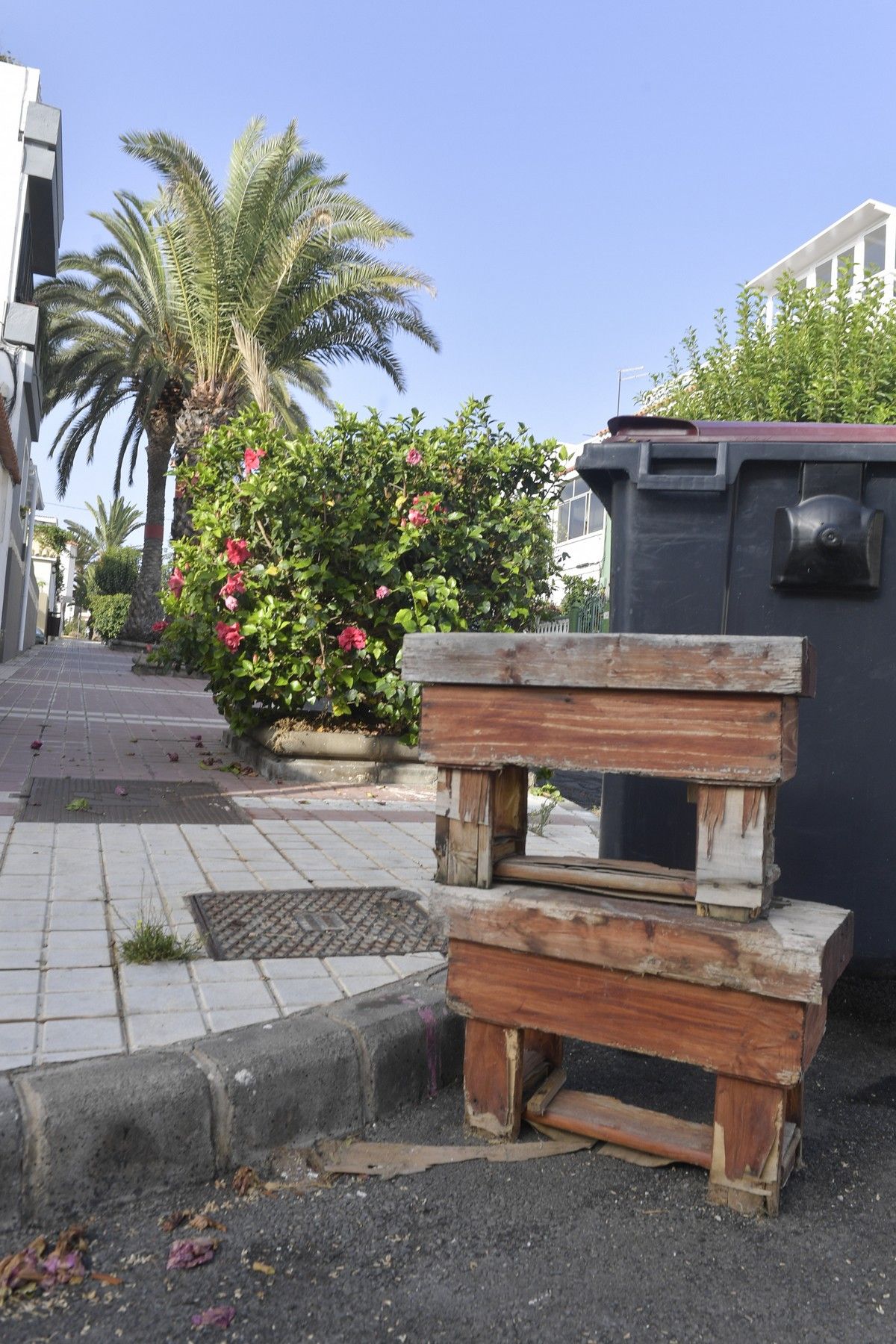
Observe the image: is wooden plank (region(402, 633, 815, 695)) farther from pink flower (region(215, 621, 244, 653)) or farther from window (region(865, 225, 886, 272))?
window (region(865, 225, 886, 272))

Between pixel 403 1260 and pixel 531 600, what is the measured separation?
19.5 ft

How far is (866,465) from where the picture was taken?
282cm

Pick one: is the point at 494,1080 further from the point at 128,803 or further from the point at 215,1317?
the point at 128,803

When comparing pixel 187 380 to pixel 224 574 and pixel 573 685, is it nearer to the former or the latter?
pixel 224 574

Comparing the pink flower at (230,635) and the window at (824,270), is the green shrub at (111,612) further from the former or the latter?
the pink flower at (230,635)

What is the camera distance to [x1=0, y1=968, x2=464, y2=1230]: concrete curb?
2.05 metres

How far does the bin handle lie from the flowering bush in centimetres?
394

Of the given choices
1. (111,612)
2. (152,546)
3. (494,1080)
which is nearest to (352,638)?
(494,1080)

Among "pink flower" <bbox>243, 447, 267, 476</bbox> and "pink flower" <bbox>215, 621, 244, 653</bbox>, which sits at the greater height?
"pink flower" <bbox>243, 447, 267, 476</bbox>

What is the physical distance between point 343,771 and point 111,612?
44992mm

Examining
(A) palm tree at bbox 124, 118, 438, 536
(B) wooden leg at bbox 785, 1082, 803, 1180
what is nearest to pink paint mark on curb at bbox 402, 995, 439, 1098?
(B) wooden leg at bbox 785, 1082, 803, 1180

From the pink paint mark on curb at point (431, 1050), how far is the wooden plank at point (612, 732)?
76cm

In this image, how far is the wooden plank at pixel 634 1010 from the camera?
206 cm

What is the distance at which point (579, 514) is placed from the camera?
35344 millimetres
